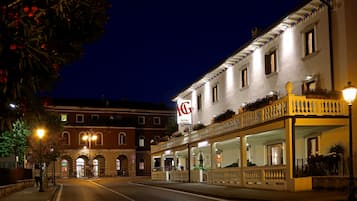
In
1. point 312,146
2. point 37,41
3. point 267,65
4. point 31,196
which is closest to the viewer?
point 37,41

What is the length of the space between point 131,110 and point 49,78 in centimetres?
9037

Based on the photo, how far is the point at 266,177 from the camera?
1094 inches

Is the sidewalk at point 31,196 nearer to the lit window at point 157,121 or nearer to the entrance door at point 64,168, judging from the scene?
the entrance door at point 64,168

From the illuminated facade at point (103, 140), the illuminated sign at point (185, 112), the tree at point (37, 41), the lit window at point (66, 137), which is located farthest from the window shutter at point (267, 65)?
the lit window at point (66, 137)

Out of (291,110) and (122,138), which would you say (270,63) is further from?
(122,138)

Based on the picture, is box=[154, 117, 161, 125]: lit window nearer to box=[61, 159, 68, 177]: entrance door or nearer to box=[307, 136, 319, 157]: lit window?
box=[61, 159, 68, 177]: entrance door

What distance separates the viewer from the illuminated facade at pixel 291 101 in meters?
24.8

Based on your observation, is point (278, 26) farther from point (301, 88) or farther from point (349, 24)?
point (349, 24)

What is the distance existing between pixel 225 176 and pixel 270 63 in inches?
293

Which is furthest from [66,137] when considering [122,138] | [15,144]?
[15,144]

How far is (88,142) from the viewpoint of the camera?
89.8 m

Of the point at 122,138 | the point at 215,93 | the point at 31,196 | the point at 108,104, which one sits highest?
the point at 108,104

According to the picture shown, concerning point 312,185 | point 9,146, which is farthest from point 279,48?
point 9,146

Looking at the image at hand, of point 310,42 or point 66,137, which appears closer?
point 310,42
